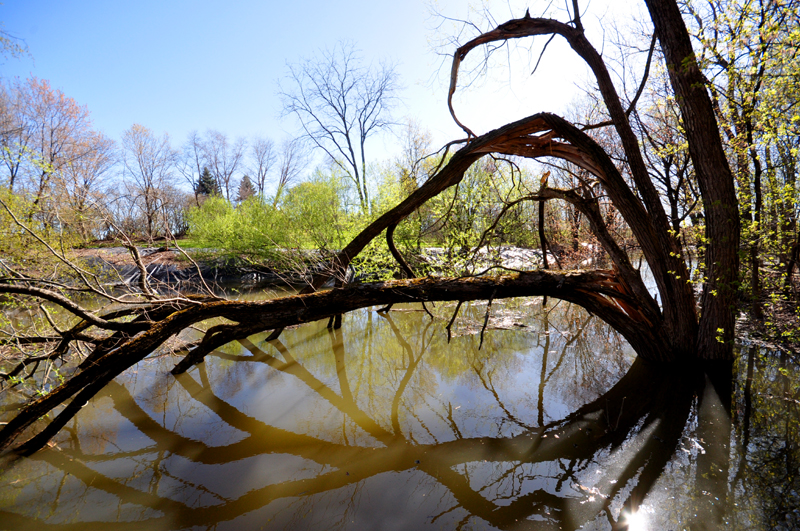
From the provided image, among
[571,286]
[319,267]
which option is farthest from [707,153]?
[319,267]

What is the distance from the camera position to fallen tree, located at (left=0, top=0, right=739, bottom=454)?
11.4 ft

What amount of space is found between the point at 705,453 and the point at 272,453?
3.64 metres

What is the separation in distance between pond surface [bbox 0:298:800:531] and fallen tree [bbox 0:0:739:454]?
0.55 meters

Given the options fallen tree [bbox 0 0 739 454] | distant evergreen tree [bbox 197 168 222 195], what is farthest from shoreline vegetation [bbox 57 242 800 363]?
distant evergreen tree [bbox 197 168 222 195]

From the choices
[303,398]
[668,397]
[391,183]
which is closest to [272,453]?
[303,398]

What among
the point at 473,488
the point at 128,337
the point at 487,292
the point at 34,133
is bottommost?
the point at 473,488

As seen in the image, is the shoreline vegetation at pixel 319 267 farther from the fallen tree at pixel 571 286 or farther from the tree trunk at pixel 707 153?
the tree trunk at pixel 707 153

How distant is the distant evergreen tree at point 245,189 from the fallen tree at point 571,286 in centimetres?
3459

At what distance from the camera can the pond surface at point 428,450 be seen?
241 cm

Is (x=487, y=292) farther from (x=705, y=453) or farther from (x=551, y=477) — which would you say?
(x=705, y=453)

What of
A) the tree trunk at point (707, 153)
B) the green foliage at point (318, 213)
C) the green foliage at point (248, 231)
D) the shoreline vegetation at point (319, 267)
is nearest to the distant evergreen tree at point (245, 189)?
the green foliage at point (248, 231)

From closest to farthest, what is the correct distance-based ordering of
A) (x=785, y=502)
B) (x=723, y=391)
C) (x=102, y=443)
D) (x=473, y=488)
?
(x=785, y=502) → (x=473, y=488) → (x=102, y=443) → (x=723, y=391)

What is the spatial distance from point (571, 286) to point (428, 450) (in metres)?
2.68

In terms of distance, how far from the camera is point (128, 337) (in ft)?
12.9
